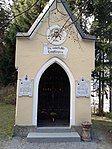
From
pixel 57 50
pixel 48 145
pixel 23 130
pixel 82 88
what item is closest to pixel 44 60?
pixel 57 50

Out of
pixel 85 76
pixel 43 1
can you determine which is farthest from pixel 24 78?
pixel 43 1

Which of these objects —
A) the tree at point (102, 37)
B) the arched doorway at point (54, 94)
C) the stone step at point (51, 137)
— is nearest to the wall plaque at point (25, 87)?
the stone step at point (51, 137)

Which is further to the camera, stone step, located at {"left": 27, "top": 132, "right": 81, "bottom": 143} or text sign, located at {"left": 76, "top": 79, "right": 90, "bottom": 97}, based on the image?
text sign, located at {"left": 76, "top": 79, "right": 90, "bottom": 97}

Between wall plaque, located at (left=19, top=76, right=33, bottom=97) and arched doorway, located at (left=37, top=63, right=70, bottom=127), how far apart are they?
324 centimetres

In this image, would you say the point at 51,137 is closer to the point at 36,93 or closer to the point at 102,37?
the point at 36,93

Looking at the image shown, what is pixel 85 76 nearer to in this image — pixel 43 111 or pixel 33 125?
pixel 33 125

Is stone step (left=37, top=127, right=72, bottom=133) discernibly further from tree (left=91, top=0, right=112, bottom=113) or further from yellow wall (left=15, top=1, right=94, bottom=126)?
tree (left=91, top=0, right=112, bottom=113)

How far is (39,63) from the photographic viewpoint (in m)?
9.70

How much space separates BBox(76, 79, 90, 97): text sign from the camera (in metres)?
9.73

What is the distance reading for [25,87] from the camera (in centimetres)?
954

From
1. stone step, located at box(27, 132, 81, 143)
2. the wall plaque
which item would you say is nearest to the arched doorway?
the wall plaque

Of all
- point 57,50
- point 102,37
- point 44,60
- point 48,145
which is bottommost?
point 48,145

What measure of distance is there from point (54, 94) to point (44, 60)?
12.6ft

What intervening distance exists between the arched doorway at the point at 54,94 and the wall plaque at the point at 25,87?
3.24m
